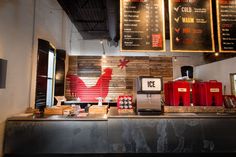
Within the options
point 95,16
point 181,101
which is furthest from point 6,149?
point 95,16

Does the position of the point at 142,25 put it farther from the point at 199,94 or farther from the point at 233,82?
the point at 233,82

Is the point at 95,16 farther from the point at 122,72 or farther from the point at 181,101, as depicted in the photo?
the point at 181,101

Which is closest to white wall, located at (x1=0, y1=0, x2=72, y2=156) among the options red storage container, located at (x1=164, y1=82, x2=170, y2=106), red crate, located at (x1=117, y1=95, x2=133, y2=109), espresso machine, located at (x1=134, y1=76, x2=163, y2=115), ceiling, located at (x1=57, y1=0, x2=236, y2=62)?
ceiling, located at (x1=57, y1=0, x2=236, y2=62)

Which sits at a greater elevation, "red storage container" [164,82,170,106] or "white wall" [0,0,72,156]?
"white wall" [0,0,72,156]

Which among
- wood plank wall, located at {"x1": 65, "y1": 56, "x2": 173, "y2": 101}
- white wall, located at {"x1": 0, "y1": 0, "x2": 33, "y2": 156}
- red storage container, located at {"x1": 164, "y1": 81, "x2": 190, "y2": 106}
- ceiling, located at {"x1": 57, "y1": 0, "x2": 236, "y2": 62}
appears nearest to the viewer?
white wall, located at {"x1": 0, "y1": 0, "x2": 33, "y2": 156}

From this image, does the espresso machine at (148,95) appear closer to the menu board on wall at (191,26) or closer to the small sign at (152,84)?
the small sign at (152,84)

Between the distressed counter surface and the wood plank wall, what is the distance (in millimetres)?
3734

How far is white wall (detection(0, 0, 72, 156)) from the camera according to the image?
233 cm

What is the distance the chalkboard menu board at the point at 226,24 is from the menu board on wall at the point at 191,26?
154 millimetres

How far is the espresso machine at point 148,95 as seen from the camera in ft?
8.00

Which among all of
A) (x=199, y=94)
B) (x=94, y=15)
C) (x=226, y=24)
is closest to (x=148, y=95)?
(x=199, y=94)

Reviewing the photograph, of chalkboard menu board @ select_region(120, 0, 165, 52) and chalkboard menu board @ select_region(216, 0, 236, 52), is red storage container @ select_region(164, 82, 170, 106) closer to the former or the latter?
chalkboard menu board @ select_region(120, 0, 165, 52)

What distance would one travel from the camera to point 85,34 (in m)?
5.93

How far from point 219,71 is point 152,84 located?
645 centimetres
